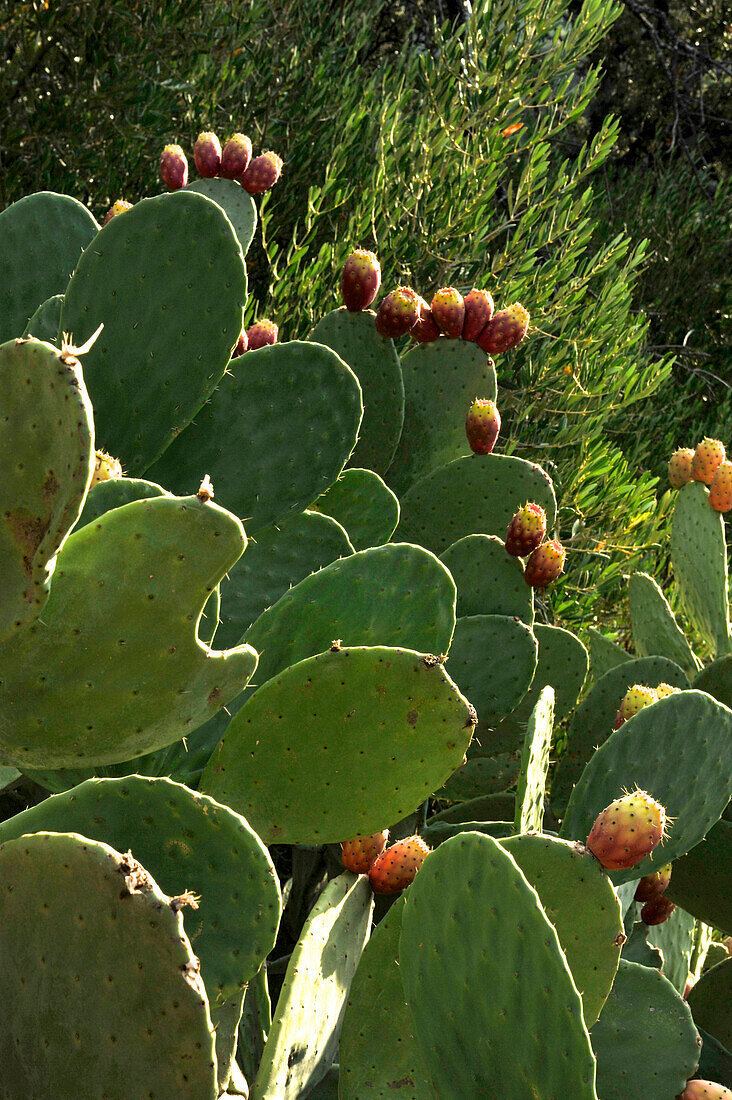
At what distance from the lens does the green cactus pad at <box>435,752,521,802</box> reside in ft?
5.10

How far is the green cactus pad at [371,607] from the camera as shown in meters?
1.02

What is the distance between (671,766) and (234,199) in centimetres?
115

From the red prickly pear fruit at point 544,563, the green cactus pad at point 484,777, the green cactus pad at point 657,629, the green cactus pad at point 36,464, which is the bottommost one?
the green cactus pad at point 484,777

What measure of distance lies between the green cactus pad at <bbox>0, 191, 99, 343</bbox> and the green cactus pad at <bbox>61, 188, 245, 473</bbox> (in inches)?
10.1

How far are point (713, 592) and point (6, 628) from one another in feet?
5.49

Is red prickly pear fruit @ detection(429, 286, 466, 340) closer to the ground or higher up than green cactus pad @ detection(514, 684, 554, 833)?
higher up

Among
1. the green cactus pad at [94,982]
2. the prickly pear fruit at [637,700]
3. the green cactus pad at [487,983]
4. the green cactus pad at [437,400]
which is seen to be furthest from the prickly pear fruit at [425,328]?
the green cactus pad at [94,982]

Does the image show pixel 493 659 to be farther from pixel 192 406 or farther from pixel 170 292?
pixel 170 292

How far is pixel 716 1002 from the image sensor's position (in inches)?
61.4

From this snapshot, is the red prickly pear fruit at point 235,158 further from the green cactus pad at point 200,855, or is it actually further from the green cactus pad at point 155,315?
the green cactus pad at point 200,855

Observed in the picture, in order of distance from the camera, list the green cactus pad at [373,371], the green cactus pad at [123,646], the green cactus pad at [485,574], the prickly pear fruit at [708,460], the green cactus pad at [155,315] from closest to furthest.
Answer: the green cactus pad at [123,646]
the green cactus pad at [155,315]
the green cactus pad at [485,574]
the green cactus pad at [373,371]
the prickly pear fruit at [708,460]

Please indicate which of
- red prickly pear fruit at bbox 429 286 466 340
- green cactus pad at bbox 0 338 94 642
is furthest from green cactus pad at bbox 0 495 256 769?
red prickly pear fruit at bbox 429 286 466 340

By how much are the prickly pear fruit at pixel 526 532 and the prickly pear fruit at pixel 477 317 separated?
1.56 ft

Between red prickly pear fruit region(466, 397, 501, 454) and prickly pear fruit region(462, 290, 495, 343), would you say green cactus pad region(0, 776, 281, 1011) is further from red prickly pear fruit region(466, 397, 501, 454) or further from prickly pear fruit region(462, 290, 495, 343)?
prickly pear fruit region(462, 290, 495, 343)
